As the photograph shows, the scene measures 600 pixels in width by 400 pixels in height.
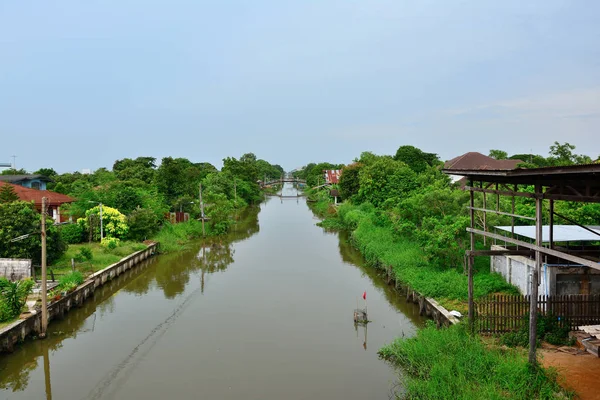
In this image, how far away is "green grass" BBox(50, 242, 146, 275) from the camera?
19.9 meters

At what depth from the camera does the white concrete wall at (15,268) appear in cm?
1722

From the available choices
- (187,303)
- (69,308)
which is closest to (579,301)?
(187,303)

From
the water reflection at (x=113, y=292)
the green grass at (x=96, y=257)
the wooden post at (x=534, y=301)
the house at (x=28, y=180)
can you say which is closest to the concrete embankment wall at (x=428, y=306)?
the wooden post at (x=534, y=301)

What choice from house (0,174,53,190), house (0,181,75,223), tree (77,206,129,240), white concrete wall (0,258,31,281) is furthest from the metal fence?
house (0,174,53,190)

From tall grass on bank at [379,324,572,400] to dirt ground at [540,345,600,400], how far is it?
14.4 inches

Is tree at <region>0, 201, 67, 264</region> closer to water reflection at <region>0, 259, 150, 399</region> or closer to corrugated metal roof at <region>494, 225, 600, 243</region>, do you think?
water reflection at <region>0, 259, 150, 399</region>

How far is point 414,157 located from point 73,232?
49.1m

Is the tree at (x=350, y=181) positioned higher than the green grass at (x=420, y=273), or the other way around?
the tree at (x=350, y=181)

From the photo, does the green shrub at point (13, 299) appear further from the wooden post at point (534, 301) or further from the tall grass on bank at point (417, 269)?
the wooden post at point (534, 301)

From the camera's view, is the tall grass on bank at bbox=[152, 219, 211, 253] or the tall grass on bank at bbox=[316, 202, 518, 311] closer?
the tall grass on bank at bbox=[316, 202, 518, 311]

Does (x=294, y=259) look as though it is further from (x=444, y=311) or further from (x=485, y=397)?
(x=485, y=397)

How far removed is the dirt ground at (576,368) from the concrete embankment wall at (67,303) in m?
14.0

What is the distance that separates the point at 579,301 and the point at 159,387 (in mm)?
10875

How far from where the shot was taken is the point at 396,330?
1458cm
